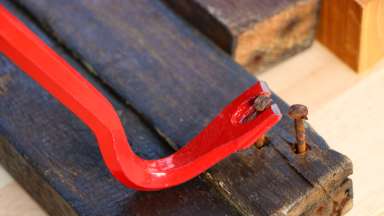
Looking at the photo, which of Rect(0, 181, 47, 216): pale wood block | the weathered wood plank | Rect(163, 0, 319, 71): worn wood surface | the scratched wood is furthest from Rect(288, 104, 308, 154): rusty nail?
Rect(0, 181, 47, 216): pale wood block

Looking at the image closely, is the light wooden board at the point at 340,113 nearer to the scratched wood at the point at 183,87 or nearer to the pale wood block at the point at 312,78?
the pale wood block at the point at 312,78

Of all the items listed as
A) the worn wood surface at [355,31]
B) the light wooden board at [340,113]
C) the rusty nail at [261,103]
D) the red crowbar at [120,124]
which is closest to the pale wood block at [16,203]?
the light wooden board at [340,113]

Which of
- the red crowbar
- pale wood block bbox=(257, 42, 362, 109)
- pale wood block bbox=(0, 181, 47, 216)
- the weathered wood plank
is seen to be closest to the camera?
the red crowbar

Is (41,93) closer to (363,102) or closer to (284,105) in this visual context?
(284,105)

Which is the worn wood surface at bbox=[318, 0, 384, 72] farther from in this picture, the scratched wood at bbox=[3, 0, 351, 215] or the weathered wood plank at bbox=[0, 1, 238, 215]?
the weathered wood plank at bbox=[0, 1, 238, 215]

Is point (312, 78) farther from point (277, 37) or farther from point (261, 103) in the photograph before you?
point (261, 103)

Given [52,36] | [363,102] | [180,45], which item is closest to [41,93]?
[52,36]
